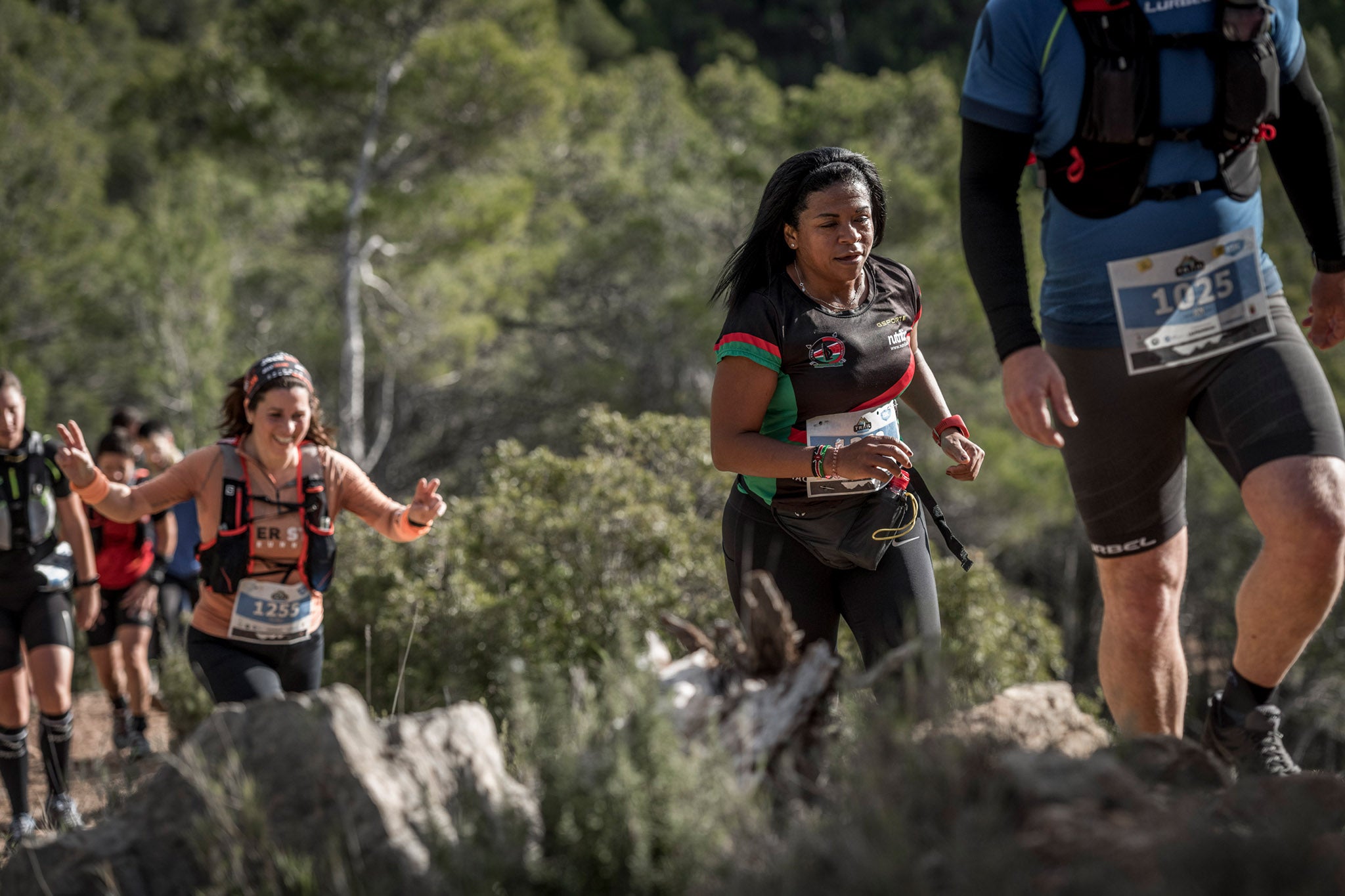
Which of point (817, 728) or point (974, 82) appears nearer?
point (817, 728)

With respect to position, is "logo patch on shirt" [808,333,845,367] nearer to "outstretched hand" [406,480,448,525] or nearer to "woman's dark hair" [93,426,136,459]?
"outstretched hand" [406,480,448,525]

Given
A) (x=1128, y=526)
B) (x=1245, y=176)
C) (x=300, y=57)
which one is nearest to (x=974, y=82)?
(x=1245, y=176)

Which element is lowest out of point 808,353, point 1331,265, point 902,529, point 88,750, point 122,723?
point 88,750

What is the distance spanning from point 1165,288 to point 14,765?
504cm

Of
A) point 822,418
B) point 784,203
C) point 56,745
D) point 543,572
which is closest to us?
point 822,418

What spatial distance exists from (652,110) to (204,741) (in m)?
28.3

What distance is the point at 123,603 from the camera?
23.9 ft

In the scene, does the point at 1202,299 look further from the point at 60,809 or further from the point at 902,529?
the point at 60,809

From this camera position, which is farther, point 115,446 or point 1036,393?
point 115,446

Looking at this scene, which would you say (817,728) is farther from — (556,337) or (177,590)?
(556,337)

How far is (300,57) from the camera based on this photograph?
18719 mm

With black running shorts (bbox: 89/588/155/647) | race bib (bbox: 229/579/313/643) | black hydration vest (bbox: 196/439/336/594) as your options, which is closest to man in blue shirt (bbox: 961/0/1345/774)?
black hydration vest (bbox: 196/439/336/594)

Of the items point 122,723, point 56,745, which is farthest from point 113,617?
point 56,745

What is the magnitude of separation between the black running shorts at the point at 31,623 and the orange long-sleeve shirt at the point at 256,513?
164 centimetres
